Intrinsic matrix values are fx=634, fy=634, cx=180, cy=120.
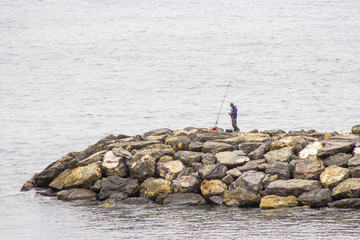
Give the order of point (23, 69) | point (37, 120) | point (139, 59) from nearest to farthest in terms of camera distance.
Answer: point (37, 120)
point (23, 69)
point (139, 59)

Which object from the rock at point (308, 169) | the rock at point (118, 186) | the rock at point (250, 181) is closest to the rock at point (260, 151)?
the rock at point (250, 181)

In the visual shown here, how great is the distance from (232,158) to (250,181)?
1855mm

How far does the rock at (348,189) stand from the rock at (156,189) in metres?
5.44

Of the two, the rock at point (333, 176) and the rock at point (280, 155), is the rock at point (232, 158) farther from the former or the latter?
the rock at point (333, 176)

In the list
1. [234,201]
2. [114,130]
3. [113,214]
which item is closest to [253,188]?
[234,201]

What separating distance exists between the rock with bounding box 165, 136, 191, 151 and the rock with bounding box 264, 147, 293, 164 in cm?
316

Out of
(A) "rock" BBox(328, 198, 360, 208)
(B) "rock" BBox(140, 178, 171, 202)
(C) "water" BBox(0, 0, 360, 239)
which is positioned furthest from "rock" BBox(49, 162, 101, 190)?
(A) "rock" BBox(328, 198, 360, 208)

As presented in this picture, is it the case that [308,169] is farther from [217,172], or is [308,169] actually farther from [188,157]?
[188,157]

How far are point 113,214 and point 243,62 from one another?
5224cm

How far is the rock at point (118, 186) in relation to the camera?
2152cm

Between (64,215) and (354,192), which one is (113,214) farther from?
(354,192)

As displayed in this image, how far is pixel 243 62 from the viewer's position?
70.4 m

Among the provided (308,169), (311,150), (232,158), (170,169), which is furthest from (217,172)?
(311,150)

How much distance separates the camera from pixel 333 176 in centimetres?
1989
